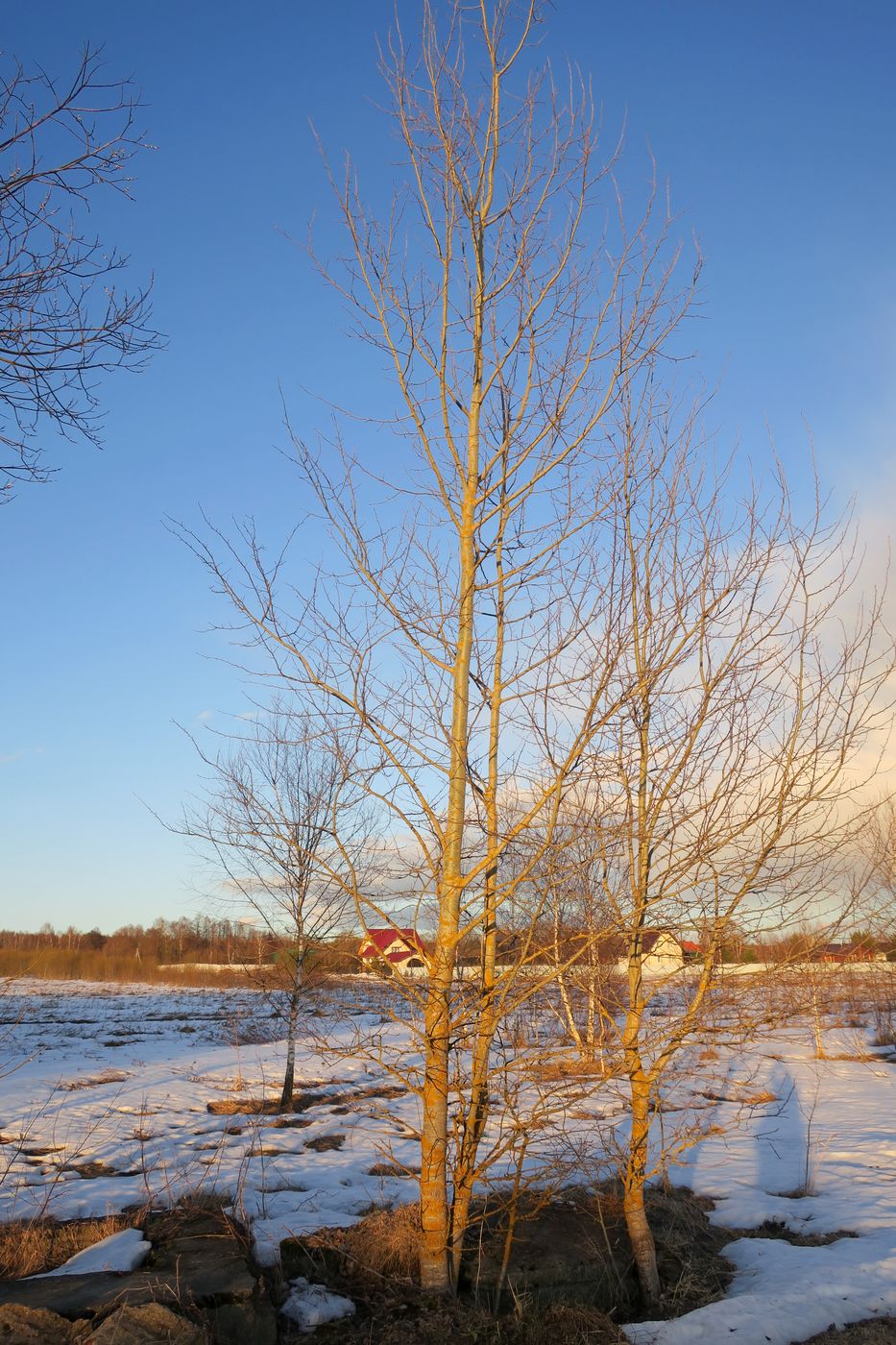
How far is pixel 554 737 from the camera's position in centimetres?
491

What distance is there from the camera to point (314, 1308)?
4496 mm

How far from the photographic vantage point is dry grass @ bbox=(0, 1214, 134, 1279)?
15.8ft

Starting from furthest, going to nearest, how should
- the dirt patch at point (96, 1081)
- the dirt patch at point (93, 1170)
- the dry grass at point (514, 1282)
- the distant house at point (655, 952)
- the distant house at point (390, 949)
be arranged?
1. the dirt patch at point (96, 1081)
2. the dirt patch at point (93, 1170)
3. the distant house at point (655, 952)
4. the dry grass at point (514, 1282)
5. the distant house at point (390, 949)

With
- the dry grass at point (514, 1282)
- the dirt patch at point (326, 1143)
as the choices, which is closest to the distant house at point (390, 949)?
the dry grass at point (514, 1282)

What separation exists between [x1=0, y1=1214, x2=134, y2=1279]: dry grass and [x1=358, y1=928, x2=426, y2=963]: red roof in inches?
99.3

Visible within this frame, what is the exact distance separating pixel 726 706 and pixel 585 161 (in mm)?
2919

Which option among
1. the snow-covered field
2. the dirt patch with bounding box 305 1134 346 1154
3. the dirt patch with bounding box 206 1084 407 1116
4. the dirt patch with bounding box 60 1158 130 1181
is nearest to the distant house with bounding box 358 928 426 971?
the snow-covered field

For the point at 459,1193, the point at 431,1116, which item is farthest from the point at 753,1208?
the point at 431,1116

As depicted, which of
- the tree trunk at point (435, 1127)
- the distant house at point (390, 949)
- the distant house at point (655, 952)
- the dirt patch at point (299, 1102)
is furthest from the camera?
the dirt patch at point (299, 1102)

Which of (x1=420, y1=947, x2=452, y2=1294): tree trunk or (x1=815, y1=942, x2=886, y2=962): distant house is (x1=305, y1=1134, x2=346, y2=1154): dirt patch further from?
(x1=815, y1=942, x2=886, y2=962): distant house

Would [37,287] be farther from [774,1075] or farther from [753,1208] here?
[774,1075]

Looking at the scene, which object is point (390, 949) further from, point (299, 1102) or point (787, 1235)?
point (299, 1102)

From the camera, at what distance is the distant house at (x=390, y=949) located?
161 inches

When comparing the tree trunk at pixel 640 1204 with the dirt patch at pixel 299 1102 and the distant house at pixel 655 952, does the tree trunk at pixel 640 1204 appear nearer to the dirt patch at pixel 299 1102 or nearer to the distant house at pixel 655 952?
the distant house at pixel 655 952
